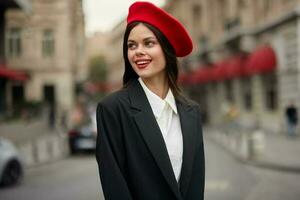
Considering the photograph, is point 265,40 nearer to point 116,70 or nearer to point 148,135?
point 148,135

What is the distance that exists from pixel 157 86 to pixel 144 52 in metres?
0.22

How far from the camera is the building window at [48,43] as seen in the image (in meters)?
38.0

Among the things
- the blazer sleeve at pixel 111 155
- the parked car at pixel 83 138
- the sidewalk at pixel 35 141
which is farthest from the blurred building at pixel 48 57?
the blazer sleeve at pixel 111 155

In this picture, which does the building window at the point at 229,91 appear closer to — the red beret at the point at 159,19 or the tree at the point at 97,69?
the red beret at the point at 159,19

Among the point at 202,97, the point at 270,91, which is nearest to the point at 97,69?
the point at 202,97

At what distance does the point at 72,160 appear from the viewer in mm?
16031

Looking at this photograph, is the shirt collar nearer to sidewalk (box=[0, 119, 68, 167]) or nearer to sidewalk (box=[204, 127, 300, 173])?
sidewalk (box=[204, 127, 300, 173])

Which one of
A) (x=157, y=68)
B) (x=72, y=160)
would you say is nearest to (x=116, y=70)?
(x=72, y=160)

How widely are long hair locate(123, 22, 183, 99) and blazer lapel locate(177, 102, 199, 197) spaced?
11 cm

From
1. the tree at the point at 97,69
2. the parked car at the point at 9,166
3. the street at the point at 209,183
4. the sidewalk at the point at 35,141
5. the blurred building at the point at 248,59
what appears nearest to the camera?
the street at the point at 209,183

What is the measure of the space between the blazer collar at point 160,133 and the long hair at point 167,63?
0.08 meters

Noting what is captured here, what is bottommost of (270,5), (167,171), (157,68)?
(167,171)

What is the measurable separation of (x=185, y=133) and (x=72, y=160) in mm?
13797

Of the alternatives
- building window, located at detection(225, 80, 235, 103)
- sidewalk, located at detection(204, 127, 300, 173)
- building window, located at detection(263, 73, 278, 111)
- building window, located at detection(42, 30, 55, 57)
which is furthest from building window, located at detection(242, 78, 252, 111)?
building window, located at detection(42, 30, 55, 57)
